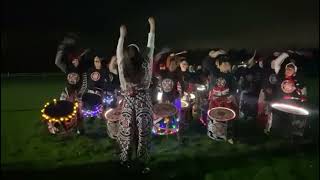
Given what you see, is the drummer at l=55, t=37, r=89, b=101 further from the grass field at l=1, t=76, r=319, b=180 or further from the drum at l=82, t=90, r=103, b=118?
the grass field at l=1, t=76, r=319, b=180

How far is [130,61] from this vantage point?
5121 millimetres

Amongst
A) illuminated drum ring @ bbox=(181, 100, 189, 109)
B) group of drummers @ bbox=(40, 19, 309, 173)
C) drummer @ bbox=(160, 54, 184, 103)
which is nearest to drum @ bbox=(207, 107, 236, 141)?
group of drummers @ bbox=(40, 19, 309, 173)

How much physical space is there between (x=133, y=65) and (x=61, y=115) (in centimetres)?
207

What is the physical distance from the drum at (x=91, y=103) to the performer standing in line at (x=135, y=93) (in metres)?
1.63

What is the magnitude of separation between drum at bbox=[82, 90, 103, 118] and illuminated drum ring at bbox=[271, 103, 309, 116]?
350cm

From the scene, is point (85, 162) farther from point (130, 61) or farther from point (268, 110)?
point (268, 110)

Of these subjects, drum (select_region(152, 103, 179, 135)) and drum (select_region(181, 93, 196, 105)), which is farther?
drum (select_region(181, 93, 196, 105))

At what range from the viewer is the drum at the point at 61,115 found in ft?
21.0

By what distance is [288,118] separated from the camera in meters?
6.63

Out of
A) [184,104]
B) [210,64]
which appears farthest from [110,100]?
[210,64]

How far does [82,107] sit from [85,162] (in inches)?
52.3

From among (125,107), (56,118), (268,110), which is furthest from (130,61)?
(268,110)

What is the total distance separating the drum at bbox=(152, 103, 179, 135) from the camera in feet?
20.4

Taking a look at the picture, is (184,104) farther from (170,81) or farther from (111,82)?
(111,82)
